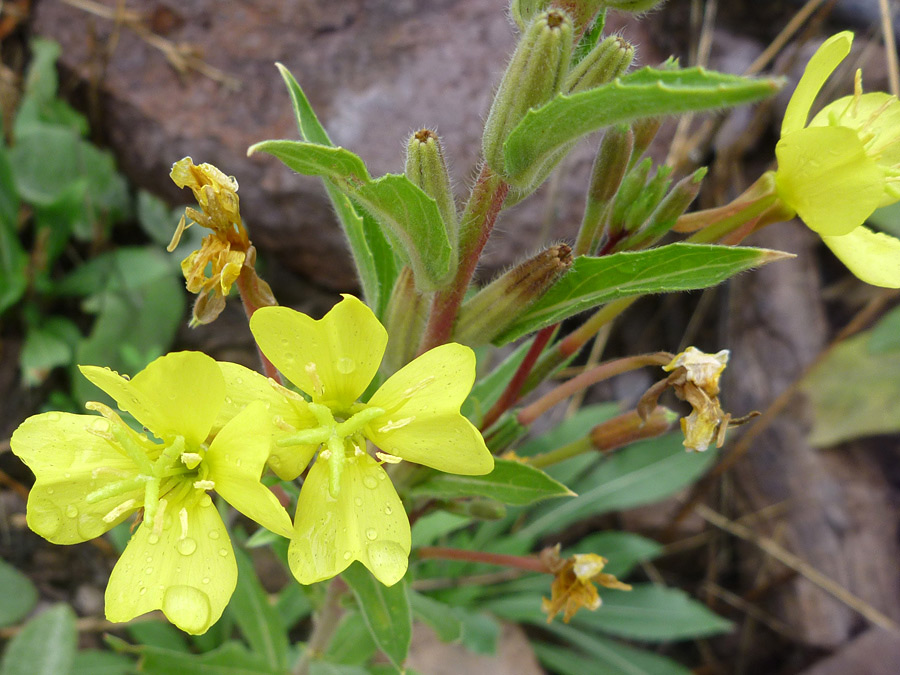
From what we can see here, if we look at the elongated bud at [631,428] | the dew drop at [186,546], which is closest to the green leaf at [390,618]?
the dew drop at [186,546]

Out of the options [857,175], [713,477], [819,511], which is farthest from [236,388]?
[819,511]

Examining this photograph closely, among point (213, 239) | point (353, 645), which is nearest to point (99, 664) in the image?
point (353, 645)

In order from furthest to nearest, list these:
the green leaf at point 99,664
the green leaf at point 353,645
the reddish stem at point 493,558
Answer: the green leaf at point 99,664
the green leaf at point 353,645
the reddish stem at point 493,558

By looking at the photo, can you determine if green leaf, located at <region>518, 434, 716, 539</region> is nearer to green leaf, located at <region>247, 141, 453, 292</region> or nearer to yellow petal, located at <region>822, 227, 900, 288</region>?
yellow petal, located at <region>822, 227, 900, 288</region>

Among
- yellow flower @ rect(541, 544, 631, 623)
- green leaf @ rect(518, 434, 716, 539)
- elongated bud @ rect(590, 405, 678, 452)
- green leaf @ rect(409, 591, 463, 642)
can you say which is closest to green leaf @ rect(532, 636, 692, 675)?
green leaf @ rect(518, 434, 716, 539)

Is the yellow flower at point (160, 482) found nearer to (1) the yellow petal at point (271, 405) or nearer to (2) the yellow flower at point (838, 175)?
(1) the yellow petal at point (271, 405)

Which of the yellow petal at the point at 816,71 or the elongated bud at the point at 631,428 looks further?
the elongated bud at the point at 631,428
